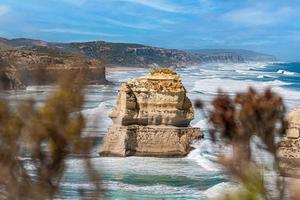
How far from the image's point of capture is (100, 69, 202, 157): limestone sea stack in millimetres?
25656

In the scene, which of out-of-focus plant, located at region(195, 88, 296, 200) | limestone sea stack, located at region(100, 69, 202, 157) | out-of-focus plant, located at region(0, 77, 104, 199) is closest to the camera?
out-of-focus plant, located at region(0, 77, 104, 199)

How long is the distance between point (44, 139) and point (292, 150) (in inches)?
576

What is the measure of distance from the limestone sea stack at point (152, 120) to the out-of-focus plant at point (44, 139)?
20.2 m

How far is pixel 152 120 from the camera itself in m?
26.4

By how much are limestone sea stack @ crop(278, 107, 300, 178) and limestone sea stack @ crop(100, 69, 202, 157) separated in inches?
279

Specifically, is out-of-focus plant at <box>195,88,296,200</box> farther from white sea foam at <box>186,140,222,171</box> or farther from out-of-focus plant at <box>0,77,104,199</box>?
white sea foam at <box>186,140,222,171</box>

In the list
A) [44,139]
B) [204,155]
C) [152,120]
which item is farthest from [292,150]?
[44,139]

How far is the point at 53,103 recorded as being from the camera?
5203mm

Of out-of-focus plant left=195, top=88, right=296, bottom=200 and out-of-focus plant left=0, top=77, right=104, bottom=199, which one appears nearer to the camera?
out-of-focus plant left=0, top=77, right=104, bottom=199

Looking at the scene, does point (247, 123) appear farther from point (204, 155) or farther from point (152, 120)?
point (152, 120)

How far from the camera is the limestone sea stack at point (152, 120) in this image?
84.2 feet

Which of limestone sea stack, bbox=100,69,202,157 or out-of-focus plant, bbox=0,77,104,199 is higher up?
out-of-focus plant, bbox=0,77,104,199

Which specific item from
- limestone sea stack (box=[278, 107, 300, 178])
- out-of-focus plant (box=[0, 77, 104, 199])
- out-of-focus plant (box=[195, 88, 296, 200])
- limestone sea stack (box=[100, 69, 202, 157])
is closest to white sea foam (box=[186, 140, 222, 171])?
limestone sea stack (box=[100, 69, 202, 157])

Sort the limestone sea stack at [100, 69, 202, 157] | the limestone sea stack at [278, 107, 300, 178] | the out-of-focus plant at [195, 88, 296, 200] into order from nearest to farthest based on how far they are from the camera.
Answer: the out-of-focus plant at [195, 88, 296, 200]
the limestone sea stack at [278, 107, 300, 178]
the limestone sea stack at [100, 69, 202, 157]
